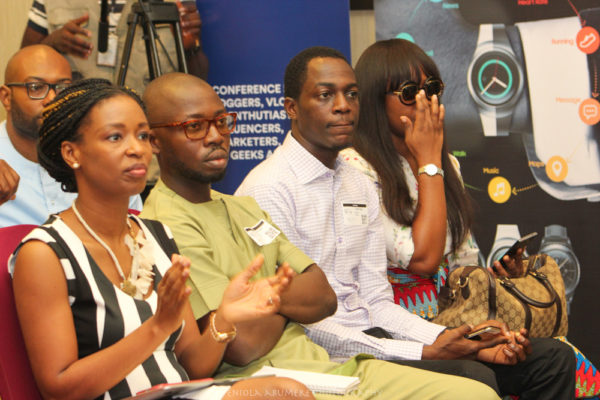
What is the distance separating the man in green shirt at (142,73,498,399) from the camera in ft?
7.08

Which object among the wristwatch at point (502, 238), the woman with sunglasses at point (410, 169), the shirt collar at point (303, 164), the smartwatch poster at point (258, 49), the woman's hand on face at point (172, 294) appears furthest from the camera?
the smartwatch poster at point (258, 49)

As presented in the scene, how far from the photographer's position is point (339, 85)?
291 cm

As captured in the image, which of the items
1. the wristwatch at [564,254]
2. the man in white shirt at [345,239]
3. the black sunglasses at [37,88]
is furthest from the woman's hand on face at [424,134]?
the black sunglasses at [37,88]

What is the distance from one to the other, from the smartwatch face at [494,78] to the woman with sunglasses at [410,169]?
3.86 feet

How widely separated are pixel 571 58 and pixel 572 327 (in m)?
1.58

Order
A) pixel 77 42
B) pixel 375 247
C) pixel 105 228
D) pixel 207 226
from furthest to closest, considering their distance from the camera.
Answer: pixel 77 42, pixel 375 247, pixel 207 226, pixel 105 228

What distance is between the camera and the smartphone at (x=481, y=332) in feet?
8.66

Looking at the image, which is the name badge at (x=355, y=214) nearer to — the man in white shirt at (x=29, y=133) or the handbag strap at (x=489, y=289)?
the handbag strap at (x=489, y=289)

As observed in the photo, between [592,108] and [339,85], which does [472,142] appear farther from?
[339,85]

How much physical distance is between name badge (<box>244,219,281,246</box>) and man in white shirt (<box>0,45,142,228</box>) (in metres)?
0.85

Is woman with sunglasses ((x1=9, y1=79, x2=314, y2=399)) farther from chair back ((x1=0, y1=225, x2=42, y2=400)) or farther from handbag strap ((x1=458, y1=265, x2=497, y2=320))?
handbag strap ((x1=458, y1=265, x2=497, y2=320))

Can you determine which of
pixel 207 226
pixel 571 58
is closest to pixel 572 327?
pixel 571 58

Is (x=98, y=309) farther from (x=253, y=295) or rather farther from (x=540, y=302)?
(x=540, y=302)

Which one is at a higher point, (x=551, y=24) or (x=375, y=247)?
(x=551, y=24)
